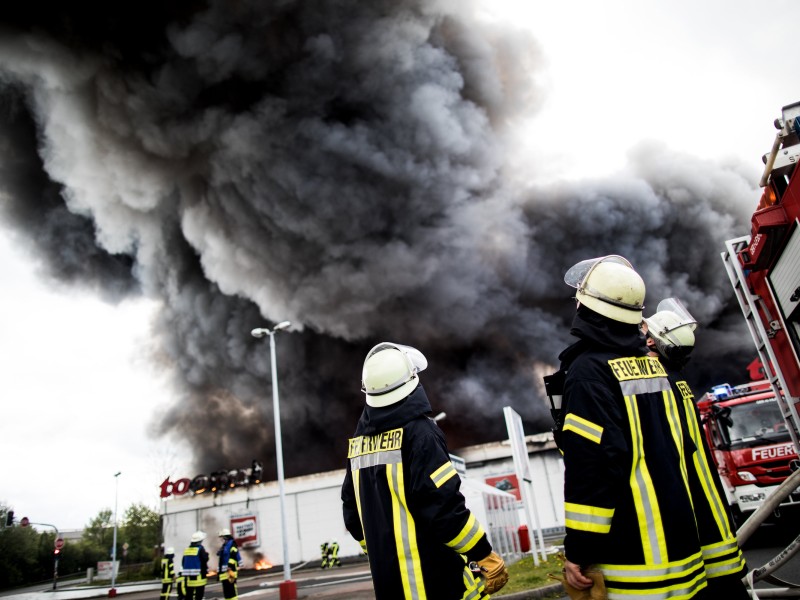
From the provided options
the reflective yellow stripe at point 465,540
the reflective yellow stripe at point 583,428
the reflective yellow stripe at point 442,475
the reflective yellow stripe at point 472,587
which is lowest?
Result: the reflective yellow stripe at point 472,587

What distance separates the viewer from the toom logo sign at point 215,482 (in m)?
31.3

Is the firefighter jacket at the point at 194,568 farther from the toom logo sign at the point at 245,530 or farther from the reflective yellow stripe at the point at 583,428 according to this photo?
the toom logo sign at the point at 245,530

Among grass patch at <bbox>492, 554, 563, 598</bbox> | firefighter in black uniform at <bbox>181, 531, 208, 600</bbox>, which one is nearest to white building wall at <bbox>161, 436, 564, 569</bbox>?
grass patch at <bbox>492, 554, 563, 598</bbox>

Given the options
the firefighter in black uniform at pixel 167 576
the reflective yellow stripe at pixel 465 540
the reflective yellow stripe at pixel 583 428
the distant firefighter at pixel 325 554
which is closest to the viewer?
the reflective yellow stripe at pixel 583 428

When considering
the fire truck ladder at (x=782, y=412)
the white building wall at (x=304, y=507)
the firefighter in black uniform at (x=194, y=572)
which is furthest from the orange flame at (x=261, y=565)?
the fire truck ladder at (x=782, y=412)

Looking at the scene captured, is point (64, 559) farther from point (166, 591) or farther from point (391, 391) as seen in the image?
point (391, 391)

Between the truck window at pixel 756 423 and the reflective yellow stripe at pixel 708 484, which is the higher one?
the truck window at pixel 756 423

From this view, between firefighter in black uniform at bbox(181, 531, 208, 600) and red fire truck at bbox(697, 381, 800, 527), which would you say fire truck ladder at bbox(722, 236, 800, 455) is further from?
firefighter in black uniform at bbox(181, 531, 208, 600)

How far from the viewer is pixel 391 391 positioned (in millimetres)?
2555

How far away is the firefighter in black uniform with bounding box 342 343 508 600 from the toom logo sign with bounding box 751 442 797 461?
6.43m

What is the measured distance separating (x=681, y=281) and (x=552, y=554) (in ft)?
63.8

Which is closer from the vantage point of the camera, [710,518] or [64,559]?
[710,518]

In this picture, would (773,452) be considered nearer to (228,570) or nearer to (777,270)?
(777,270)

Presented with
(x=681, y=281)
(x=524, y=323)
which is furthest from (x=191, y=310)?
(x=681, y=281)
